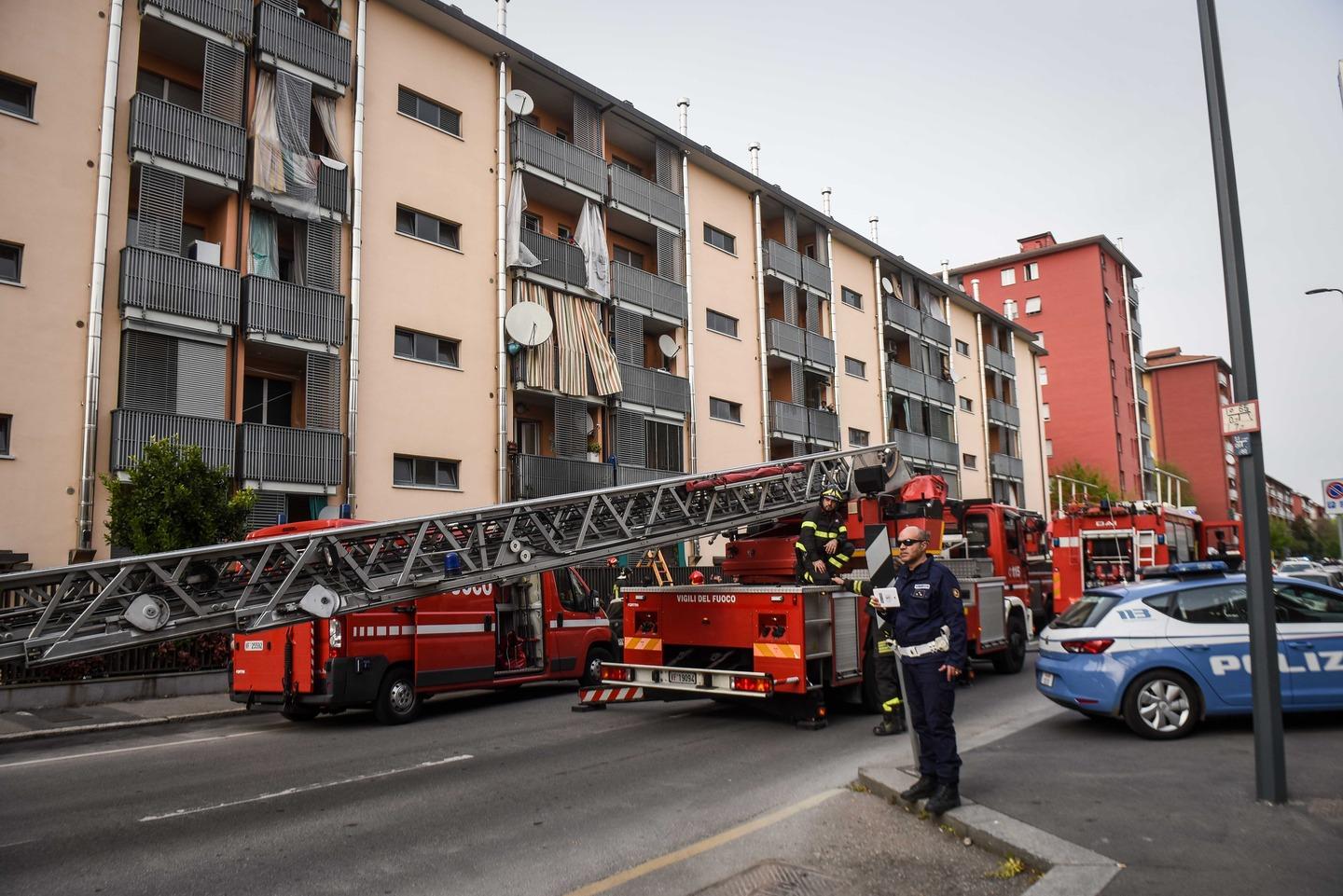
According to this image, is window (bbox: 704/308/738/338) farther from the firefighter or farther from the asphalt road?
the asphalt road

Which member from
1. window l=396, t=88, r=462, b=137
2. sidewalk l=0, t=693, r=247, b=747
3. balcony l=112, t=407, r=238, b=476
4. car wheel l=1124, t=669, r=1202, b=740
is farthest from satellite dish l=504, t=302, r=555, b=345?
car wheel l=1124, t=669, r=1202, b=740

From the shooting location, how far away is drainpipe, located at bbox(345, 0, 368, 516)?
65.0 ft

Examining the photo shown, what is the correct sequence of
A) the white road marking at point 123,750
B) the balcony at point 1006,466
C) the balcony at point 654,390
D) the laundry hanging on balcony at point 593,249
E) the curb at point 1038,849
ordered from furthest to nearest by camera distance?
the balcony at point 1006,466, the balcony at point 654,390, the laundry hanging on balcony at point 593,249, the white road marking at point 123,750, the curb at point 1038,849

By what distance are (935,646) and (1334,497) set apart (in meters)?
15.9

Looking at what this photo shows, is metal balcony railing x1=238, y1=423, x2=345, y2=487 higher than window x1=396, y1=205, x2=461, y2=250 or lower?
lower

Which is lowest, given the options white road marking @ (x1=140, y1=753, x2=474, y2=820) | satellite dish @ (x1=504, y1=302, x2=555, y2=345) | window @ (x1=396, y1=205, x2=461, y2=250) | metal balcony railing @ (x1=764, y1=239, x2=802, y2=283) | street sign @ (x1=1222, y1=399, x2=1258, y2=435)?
white road marking @ (x1=140, y1=753, x2=474, y2=820)

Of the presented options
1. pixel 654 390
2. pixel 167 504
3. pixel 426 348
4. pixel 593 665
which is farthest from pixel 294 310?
pixel 654 390

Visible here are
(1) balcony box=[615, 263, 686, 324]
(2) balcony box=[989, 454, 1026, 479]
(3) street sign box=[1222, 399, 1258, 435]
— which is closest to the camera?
(3) street sign box=[1222, 399, 1258, 435]

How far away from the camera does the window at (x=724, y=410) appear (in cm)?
3008

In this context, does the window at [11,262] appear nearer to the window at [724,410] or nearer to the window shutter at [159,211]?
the window shutter at [159,211]

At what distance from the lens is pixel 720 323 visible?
31094 millimetres

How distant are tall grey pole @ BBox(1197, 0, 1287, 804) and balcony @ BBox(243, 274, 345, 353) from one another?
54.7 ft

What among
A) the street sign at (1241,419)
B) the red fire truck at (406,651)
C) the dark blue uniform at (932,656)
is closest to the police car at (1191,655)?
the street sign at (1241,419)

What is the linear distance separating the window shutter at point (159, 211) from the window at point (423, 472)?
241 inches
